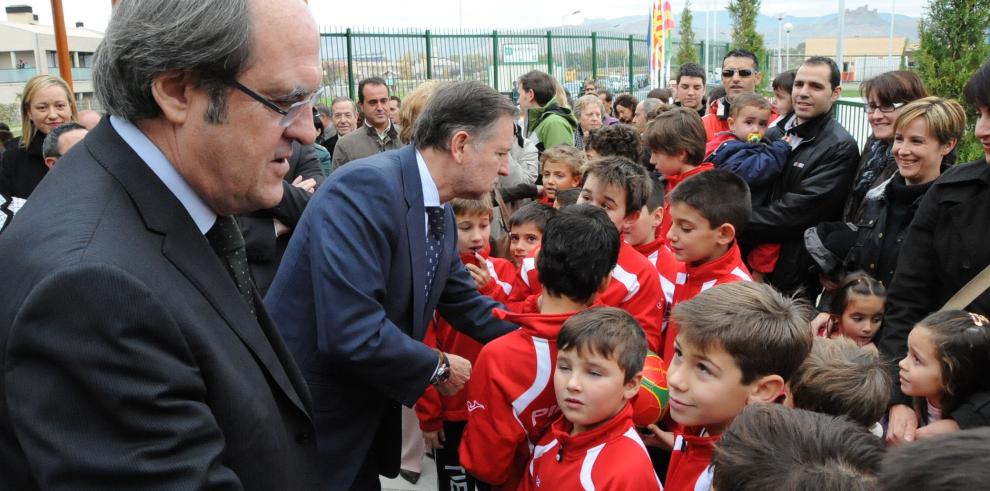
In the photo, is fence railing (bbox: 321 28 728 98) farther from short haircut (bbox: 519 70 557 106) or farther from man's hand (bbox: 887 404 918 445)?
man's hand (bbox: 887 404 918 445)

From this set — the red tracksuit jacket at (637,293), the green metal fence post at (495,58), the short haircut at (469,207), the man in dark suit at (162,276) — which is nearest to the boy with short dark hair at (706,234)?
the red tracksuit jacket at (637,293)

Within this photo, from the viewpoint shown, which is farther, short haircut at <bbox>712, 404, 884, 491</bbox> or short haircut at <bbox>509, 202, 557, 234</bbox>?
short haircut at <bbox>509, 202, 557, 234</bbox>

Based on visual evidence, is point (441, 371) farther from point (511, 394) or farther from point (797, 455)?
point (797, 455)

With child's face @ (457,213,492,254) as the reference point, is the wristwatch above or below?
below

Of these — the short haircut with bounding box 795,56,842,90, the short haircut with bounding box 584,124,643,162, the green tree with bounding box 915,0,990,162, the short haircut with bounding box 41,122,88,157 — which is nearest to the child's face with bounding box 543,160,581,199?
the short haircut with bounding box 584,124,643,162

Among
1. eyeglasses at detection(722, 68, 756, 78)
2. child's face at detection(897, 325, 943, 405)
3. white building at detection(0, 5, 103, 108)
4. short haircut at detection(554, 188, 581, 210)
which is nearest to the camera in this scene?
child's face at detection(897, 325, 943, 405)

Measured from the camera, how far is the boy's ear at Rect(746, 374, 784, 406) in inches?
92.2

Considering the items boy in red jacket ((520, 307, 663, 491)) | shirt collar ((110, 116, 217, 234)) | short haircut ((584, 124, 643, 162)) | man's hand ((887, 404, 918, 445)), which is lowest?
man's hand ((887, 404, 918, 445))

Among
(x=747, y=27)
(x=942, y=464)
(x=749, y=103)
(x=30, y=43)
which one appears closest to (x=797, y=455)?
(x=942, y=464)

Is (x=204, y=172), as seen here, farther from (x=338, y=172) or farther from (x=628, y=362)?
(x=628, y=362)

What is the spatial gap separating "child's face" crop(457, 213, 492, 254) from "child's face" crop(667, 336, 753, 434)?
1927mm

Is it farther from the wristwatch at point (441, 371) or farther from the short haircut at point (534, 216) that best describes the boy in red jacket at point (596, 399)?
the short haircut at point (534, 216)

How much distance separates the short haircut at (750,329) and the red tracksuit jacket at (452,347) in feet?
4.18

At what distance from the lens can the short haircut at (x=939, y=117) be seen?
368 centimetres
